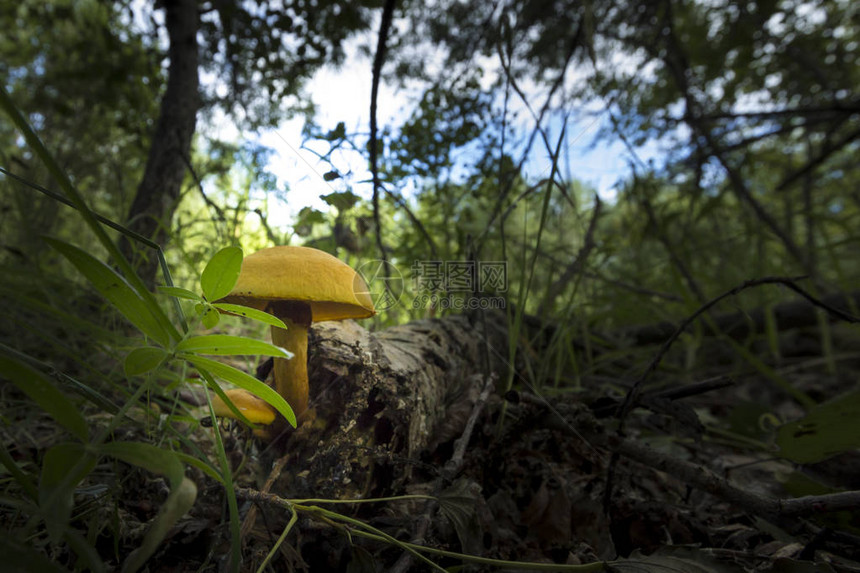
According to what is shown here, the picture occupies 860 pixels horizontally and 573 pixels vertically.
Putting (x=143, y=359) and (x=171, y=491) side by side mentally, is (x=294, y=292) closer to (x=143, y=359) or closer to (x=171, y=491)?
(x=143, y=359)

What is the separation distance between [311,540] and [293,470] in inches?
5.2

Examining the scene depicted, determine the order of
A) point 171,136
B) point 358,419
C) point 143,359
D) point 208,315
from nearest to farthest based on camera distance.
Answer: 1. point 143,359
2. point 208,315
3. point 358,419
4. point 171,136

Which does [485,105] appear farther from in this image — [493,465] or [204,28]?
[204,28]

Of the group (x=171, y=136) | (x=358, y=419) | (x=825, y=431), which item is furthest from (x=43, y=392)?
(x=171, y=136)

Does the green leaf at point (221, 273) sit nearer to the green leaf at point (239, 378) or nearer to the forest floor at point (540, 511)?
the green leaf at point (239, 378)

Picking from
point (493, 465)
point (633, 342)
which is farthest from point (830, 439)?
point (633, 342)

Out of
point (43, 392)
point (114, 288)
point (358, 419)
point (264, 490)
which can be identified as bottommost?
point (264, 490)

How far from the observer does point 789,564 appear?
646mm

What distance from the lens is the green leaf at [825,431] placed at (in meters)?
0.86

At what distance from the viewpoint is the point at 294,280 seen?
813mm

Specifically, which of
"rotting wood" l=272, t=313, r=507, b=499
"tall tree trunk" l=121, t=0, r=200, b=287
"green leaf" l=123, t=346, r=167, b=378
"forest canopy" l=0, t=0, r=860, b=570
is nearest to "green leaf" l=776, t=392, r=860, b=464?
"forest canopy" l=0, t=0, r=860, b=570

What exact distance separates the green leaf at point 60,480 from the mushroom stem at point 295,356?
438 millimetres

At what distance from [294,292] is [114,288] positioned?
33cm

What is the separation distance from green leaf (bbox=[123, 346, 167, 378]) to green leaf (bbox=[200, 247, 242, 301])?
0.10 meters
